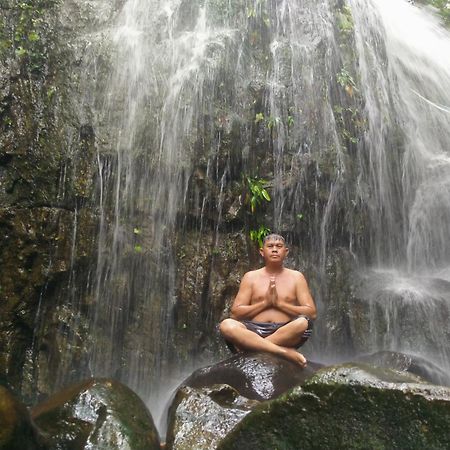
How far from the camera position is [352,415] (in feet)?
10.8

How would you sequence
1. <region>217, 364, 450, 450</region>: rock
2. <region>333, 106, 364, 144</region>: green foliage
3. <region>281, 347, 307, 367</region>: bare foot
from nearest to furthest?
<region>217, 364, 450, 450</region>: rock
<region>281, 347, 307, 367</region>: bare foot
<region>333, 106, 364, 144</region>: green foliage

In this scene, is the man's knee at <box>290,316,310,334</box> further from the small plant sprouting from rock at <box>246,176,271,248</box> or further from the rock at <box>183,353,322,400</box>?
the small plant sprouting from rock at <box>246,176,271,248</box>

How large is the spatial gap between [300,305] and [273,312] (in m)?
0.30

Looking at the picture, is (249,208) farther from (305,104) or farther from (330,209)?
(305,104)

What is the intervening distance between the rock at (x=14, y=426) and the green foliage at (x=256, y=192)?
4.86m

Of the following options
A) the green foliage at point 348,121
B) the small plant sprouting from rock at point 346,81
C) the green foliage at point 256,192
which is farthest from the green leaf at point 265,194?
the small plant sprouting from rock at point 346,81

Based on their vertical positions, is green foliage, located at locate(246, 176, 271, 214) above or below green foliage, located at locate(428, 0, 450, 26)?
below

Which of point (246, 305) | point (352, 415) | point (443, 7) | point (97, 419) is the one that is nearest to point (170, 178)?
A: point (246, 305)

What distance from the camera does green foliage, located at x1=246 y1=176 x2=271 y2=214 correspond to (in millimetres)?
7855

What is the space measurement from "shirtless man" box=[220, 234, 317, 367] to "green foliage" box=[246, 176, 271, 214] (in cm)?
180

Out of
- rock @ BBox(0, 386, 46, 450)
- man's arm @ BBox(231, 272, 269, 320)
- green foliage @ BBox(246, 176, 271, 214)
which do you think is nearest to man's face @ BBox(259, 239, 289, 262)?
man's arm @ BBox(231, 272, 269, 320)

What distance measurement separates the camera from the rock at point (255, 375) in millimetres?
4730

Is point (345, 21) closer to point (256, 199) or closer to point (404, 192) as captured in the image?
point (404, 192)

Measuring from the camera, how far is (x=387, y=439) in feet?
10.5
